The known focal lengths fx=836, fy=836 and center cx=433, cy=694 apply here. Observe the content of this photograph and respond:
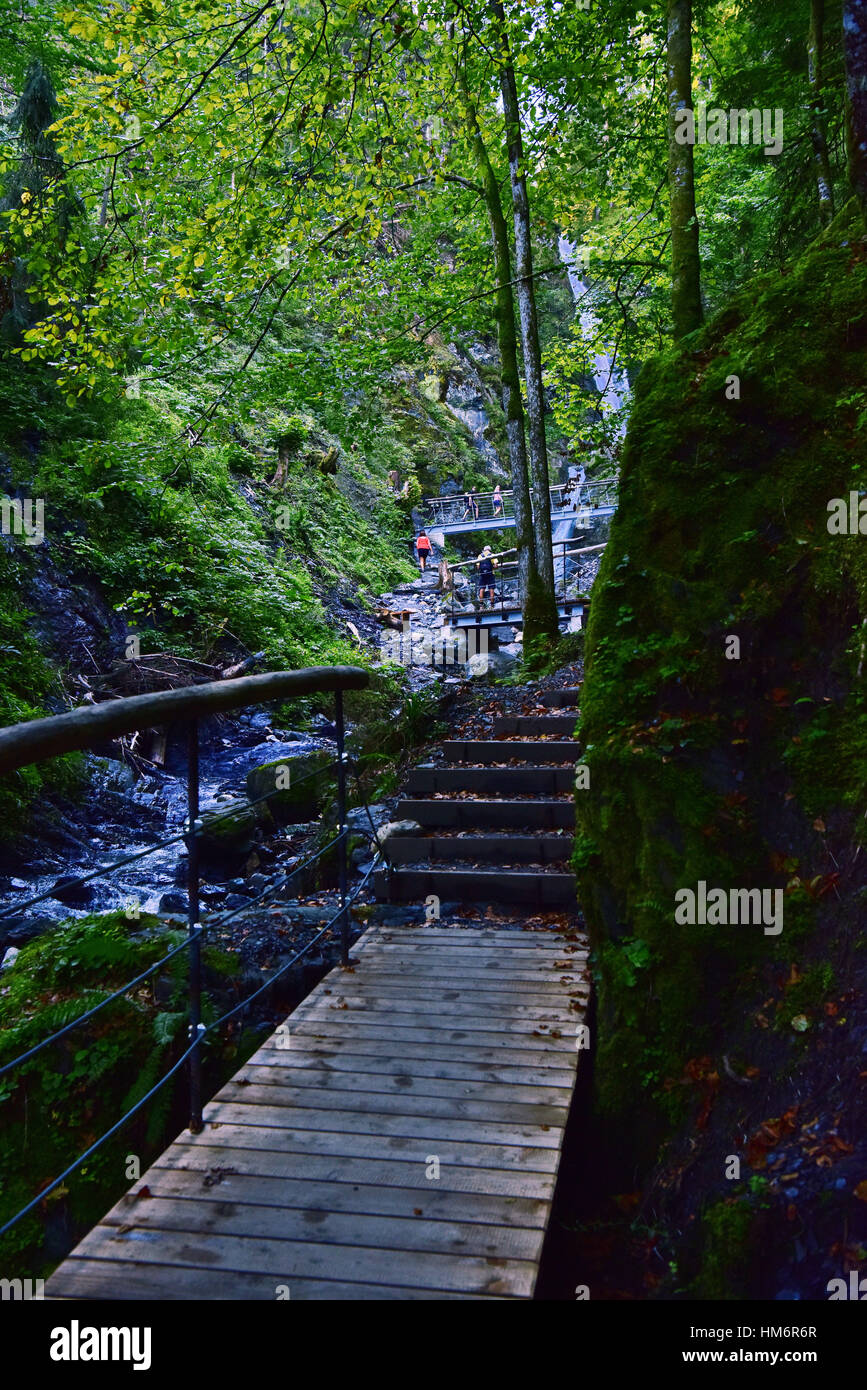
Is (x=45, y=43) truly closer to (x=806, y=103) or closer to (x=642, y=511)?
(x=806, y=103)

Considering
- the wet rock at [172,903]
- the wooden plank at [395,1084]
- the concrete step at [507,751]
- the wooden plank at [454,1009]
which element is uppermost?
the concrete step at [507,751]

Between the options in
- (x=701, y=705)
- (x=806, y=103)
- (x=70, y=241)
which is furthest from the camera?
(x=806, y=103)

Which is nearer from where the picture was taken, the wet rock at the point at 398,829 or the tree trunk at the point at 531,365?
the wet rock at the point at 398,829

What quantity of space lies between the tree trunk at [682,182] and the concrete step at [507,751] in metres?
4.54

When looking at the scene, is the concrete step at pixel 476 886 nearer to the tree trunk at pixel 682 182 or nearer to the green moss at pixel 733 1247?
the green moss at pixel 733 1247

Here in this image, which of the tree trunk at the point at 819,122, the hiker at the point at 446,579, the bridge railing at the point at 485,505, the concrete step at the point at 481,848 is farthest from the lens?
the bridge railing at the point at 485,505

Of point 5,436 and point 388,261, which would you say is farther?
point 5,436

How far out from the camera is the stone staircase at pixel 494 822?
603cm

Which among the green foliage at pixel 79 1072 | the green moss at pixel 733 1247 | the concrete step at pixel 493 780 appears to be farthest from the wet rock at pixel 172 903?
the green moss at pixel 733 1247

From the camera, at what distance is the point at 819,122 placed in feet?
26.7

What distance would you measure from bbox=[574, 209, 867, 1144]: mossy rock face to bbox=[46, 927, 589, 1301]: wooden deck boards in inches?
19.5

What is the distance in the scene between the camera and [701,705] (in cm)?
411
